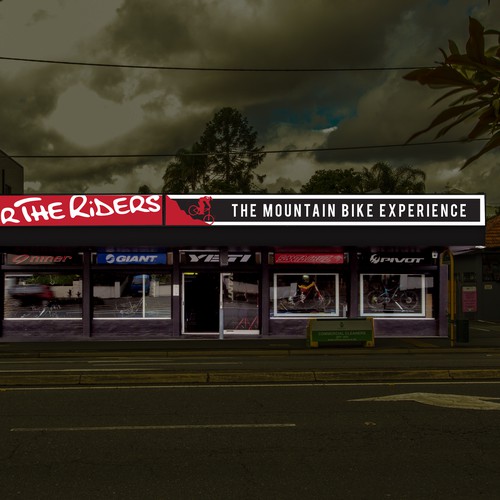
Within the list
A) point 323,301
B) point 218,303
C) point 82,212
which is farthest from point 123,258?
point 323,301

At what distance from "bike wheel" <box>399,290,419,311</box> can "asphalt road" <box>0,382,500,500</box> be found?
451 inches

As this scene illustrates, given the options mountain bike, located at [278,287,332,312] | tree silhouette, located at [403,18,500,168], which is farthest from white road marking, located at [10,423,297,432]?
mountain bike, located at [278,287,332,312]

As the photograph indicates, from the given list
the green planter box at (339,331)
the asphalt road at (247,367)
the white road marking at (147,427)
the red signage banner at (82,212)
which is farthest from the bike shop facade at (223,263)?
the white road marking at (147,427)

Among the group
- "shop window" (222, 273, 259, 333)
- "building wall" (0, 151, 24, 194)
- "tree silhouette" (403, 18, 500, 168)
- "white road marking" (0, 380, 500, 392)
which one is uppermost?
"building wall" (0, 151, 24, 194)

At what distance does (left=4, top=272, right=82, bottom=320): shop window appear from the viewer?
70.4ft

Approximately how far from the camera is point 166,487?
221 inches

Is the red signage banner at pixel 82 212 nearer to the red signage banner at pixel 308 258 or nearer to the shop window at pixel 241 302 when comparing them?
the shop window at pixel 241 302

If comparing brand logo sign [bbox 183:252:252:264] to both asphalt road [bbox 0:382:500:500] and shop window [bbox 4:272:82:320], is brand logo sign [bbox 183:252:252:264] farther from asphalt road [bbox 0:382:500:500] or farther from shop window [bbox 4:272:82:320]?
asphalt road [bbox 0:382:500:500]

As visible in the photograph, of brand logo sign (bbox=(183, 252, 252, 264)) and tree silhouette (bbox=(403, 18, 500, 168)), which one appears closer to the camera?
tree silhouette (bbox=(403, 18, 500, 168))

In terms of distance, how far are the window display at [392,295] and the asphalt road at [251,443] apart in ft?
37.3

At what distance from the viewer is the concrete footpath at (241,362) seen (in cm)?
1126

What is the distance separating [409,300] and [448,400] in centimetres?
1283

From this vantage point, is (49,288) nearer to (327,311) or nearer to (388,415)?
(327,311)

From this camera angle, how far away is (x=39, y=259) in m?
21.2
